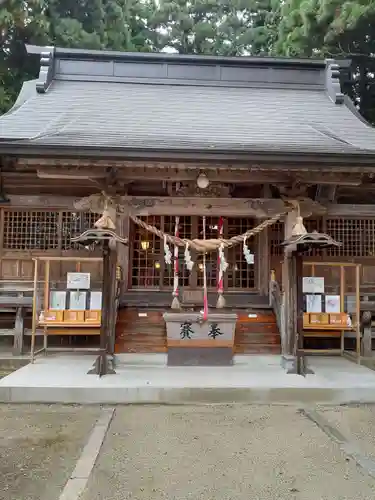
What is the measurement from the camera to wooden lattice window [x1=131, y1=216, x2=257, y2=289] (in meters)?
10.6

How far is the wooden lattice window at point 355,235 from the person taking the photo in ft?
32.9

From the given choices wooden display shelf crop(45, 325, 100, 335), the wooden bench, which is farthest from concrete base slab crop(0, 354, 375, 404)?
the wooden bench

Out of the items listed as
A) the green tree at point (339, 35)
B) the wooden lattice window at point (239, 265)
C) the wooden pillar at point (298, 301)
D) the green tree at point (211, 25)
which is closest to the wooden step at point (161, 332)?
the wooden lattice window at point (239, 265)

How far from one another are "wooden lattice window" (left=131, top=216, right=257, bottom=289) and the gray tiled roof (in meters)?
2.50

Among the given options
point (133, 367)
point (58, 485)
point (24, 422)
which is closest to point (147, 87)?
point (133, 367)

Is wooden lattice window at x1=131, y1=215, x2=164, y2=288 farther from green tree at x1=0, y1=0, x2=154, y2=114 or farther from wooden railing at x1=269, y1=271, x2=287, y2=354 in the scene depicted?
green tree at x1=0, y1=0, x2=154, y2=114

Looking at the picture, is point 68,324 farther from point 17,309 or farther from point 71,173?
point 71,173

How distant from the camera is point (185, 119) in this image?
963 centimetres

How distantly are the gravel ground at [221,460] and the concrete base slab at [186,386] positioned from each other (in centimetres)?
45

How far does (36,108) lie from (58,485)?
884 centimetres

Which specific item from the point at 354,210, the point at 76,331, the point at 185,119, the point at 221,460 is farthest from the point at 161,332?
the point at 354,210

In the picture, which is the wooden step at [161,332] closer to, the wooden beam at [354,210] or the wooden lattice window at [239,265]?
the wooden lattice window at [239,265]

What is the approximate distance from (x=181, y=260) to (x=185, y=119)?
136 inches

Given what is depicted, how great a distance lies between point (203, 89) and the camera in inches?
472
